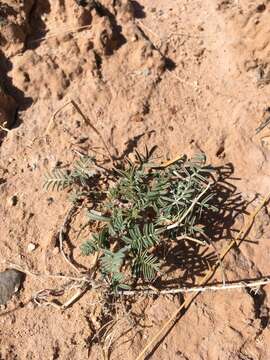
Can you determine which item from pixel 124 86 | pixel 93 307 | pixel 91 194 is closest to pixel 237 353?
pixel 93 307

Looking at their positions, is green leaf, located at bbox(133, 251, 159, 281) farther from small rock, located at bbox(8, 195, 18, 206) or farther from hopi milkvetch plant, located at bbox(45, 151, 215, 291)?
small rock, located at bbox(8, 195, 18, 206)

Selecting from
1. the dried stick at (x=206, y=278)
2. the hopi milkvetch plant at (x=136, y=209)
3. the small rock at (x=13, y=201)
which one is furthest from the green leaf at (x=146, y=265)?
the small rock at (x=13, y=201)

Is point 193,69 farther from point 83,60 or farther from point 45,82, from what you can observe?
point 45,82

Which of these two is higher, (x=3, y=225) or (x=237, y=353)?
(x=3, y=225)

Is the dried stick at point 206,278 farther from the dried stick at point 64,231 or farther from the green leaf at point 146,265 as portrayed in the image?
the dried stick at point 64,231

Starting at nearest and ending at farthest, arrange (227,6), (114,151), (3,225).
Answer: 1. (3,225)
2. (114,151)
3. (227,6)

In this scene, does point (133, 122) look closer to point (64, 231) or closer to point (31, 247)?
point (64, 231)

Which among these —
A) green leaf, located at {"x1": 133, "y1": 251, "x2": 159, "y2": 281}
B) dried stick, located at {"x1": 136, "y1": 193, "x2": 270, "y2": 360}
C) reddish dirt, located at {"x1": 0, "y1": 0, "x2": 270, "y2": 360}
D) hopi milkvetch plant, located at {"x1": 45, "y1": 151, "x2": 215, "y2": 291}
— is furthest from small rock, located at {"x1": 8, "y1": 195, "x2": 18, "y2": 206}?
dried stick, located at {"x1": 136, "y1": 193, "x2": 270, "y2": 360}
